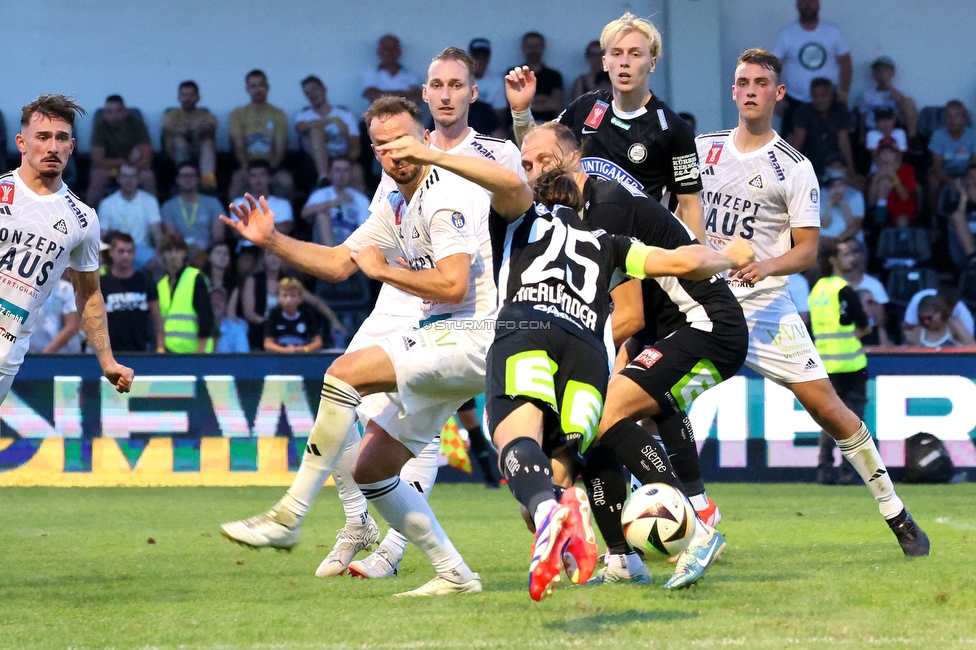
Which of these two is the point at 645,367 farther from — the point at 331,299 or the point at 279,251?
the point at 331,299

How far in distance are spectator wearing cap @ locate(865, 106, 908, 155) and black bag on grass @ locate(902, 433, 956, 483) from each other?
18.1 ft

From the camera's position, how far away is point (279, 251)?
6.02 m

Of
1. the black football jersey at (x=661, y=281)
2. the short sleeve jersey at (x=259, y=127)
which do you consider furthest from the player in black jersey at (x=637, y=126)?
the short sleeve jersey at (x=259, y=127)

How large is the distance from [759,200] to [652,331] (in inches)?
55.4

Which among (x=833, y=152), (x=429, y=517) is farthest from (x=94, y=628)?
(x=833, y=152)

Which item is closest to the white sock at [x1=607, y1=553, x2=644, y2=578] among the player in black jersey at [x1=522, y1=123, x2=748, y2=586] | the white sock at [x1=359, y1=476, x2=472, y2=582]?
the player in black jersey at [x1=522, y1=123, x2=748, y2=586]

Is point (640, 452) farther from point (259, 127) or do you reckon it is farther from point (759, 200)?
point (259, 127)

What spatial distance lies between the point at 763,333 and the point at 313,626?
11.6 ft

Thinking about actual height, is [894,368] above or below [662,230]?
below

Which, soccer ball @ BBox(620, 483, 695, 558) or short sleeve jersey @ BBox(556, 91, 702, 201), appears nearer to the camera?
soccer ball @ BBox(620, 483, 695, 558)

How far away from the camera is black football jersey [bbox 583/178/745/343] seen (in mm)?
6230

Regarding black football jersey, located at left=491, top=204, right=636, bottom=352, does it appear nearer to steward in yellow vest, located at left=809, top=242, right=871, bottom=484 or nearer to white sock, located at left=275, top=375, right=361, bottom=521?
white sock, located at left=275, top=375, right=361, bottom=521

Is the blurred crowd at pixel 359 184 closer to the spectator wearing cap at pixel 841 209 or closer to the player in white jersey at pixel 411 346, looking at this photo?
the spectator wearing cap at pixel 841 209

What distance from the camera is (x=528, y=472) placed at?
16.5 feet
